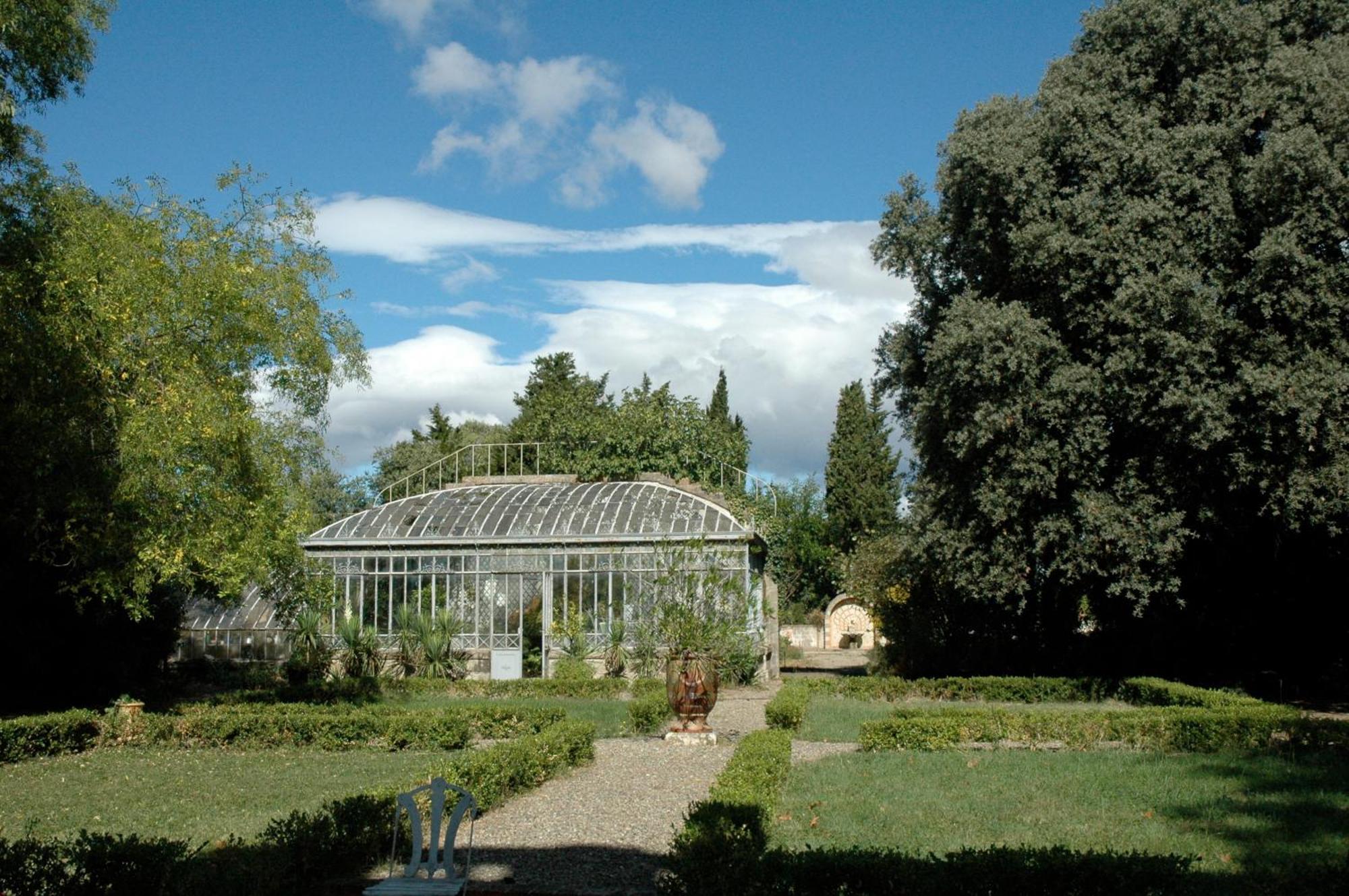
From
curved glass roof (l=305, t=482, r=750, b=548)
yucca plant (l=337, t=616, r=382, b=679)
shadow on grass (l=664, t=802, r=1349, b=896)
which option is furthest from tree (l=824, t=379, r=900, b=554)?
shadow on grass (l=664, t=802, r=1349, b=896)

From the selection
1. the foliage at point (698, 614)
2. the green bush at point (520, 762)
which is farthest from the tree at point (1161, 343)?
the green bush at point (520, 762)

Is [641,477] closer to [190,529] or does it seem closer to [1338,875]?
[190,529]

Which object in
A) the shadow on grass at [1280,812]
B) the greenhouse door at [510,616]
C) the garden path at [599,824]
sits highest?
the greenhouse door at [510,616]

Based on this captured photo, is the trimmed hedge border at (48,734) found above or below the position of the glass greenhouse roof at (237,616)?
below

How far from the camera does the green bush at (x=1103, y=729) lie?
40.7ft

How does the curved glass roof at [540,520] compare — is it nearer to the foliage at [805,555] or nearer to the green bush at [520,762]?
the green bush at [520,762]

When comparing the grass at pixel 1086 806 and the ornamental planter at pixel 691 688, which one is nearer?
the grass at pixel 1086 806

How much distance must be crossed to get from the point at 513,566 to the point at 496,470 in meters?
20.3

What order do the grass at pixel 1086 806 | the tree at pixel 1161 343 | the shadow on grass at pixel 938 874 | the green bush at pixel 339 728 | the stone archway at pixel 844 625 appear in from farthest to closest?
the stone archway at pixel 844 625 < the tree at pixel 1161 343 < the green bush at pixel 339 728 < the grass at pixel 1086 806 < the shadow on grass at pixel 938 874

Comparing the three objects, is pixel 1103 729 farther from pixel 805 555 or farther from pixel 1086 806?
pixel 805 555

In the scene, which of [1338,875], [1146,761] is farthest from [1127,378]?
[1338,875]

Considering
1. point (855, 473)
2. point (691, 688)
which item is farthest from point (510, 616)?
point (855, 473)

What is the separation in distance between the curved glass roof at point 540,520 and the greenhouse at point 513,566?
0.11ft

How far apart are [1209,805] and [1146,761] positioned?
2622 mm
